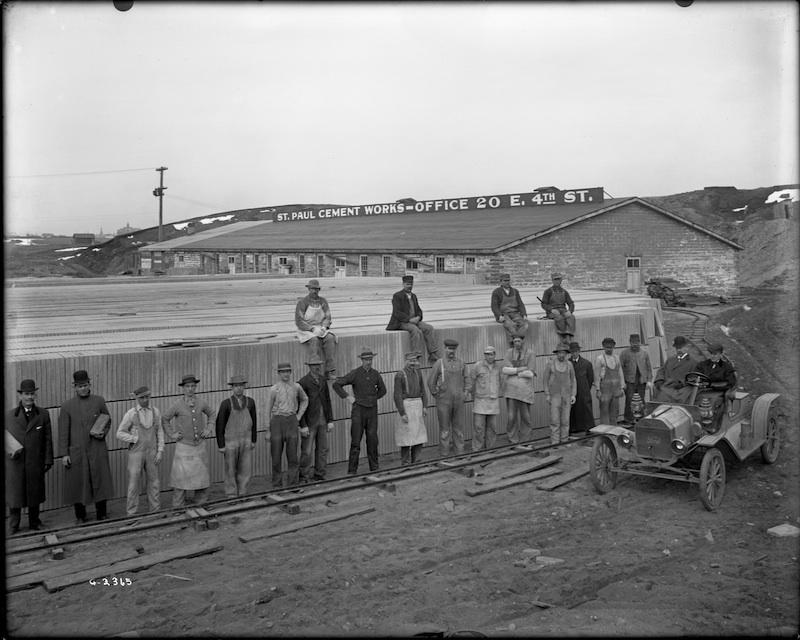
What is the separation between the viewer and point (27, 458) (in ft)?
29.7

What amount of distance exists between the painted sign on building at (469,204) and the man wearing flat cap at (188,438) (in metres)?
30.5

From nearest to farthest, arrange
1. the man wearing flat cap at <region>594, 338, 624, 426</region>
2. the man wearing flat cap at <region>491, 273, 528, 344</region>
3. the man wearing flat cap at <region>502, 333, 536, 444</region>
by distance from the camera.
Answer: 1. the man wearing flat cap at <region>502, 333, 536, 444</region>
2. the man wearing flat cap at <region>594, 338, 624, 426</region>
3. the man wearing flat cap at <region>491, 273, 528, 344</region>

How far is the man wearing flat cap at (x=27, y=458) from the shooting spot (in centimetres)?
900

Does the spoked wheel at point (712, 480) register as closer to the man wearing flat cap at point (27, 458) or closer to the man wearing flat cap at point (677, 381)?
the man wearing flat cap at point (677, 381)

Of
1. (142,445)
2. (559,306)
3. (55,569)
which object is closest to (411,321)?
(559,306)

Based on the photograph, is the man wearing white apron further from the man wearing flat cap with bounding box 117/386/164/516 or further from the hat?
the hat

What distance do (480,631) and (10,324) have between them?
→ 949cm

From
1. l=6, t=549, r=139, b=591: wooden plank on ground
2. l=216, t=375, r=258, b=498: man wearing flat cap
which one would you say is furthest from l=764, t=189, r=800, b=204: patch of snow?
l=6, t=549, r=139, b=591: wooden plank on ground

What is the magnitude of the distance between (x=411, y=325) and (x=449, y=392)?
56.1 inches

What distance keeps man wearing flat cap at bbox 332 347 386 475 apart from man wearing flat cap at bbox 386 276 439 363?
185cm

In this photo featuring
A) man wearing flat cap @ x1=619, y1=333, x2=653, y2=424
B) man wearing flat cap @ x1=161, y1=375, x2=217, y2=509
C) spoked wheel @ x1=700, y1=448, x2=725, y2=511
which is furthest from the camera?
man wearing flat cap @ x1=619, y1=333, x2=653, y2=424

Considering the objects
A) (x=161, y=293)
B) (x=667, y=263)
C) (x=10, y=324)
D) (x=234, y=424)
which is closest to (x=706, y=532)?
(x=234, y=424)

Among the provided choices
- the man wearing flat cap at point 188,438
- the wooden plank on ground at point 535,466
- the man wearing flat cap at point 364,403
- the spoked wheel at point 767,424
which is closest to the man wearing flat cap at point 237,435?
the man wearing flat cap at point 188,438

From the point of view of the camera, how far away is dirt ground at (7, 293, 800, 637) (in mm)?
6270
